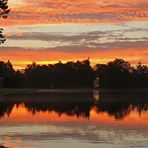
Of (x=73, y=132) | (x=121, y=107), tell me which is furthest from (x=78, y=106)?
(x=73, y=132)

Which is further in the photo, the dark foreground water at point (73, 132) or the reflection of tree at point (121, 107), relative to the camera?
the reflection of tree at point (121, 107)

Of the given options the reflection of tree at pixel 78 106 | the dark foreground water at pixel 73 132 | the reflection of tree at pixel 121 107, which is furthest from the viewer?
the reflection of tree at pixel 78 106

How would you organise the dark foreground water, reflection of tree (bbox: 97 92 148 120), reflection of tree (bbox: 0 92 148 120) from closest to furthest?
the dark foreground water → reflection of tree (bbox: 97 92 148 120) → reflection of tree (bbox: 0 92 148 120)

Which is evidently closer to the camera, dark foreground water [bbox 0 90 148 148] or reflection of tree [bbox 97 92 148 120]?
dark foreground water [bbox 0 90 148 148]

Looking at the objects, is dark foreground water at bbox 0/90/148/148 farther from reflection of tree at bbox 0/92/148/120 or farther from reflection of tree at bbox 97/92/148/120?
reflection of tree at bbox 97/92/148/120

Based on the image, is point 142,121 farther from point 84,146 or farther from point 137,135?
point 84,146

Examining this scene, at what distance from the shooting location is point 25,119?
1533 inches

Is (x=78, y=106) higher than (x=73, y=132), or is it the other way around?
(x=78, y=106)

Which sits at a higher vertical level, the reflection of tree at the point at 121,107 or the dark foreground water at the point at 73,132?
the reflection of tree at the point at 121,107

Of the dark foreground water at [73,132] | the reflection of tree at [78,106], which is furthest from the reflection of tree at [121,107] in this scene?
the dark foreground water at [73,132]

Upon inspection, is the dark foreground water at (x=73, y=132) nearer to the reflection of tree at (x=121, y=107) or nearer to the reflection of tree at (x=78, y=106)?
the reflection of tree at (x=78, y=106)

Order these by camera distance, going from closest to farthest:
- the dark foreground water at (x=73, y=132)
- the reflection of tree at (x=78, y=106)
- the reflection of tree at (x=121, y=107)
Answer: the dark foreground water at (x=73, y=132), the reflection of tree at (x=121, y=107), the reflection of tree at (x=78, y=106)

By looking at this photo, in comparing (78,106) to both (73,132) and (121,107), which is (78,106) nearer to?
(121,107)

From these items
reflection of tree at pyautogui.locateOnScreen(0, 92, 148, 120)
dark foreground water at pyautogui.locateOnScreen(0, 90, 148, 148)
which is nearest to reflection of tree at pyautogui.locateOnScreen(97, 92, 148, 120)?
reflection of tree at pyautogui.locateOnScreen(0, 92, 148, 120)
